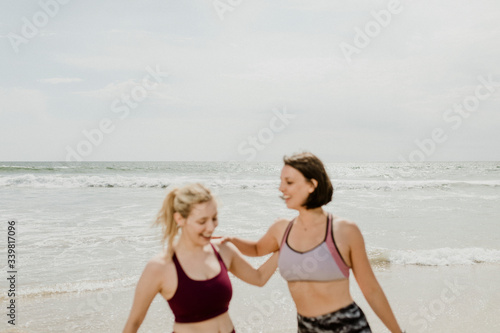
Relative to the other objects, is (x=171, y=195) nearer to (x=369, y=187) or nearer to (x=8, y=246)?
(x=8, y=246)

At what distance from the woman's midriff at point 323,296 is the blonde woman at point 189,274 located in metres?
0.49

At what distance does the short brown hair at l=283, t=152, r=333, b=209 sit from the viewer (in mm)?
2736

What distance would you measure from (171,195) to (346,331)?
134cm

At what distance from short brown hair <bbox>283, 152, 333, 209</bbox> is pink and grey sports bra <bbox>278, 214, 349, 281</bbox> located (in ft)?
0.57

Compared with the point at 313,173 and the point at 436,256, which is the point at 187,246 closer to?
the point at 313,173

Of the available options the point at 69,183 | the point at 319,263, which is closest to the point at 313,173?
the point at 319,263

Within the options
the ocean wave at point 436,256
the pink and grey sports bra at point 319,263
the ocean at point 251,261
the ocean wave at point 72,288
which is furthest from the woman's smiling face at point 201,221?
the ocean wave at point 436,256

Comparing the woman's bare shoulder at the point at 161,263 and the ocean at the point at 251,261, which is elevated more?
the woman's bare shoulder at the point at 161,263

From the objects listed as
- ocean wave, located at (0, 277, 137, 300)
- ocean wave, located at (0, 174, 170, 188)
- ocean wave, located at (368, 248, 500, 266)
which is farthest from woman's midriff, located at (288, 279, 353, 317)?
ocean wave, located at (0, 174, 170, 188)

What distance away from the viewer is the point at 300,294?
9.17 ft

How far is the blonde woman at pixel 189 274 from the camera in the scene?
2.48m

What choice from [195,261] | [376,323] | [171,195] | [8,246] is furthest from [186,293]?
[8,246]

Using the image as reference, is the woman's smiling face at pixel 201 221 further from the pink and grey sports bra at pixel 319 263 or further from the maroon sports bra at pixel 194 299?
the pink and grey sports bra at pixel 319 263

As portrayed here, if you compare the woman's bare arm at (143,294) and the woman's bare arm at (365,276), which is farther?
the woman's bare arm at (365,276)
